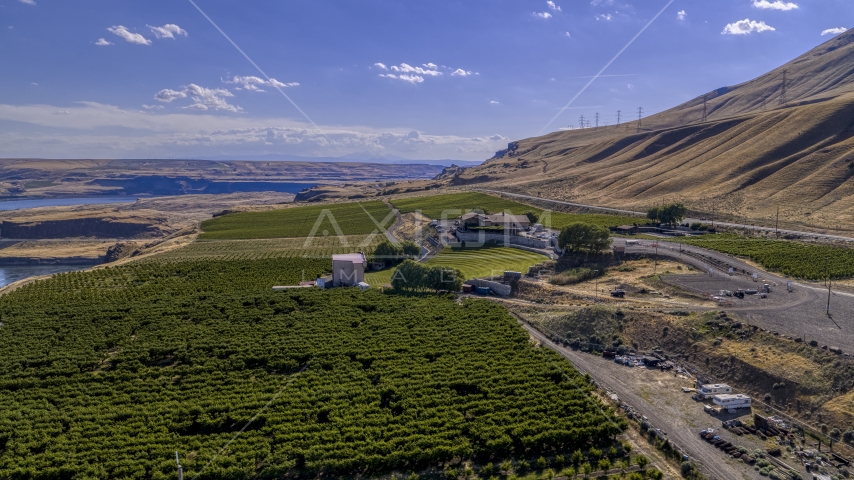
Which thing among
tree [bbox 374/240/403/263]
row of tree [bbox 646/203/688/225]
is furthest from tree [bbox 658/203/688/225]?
tree [bbox 374/240/403/263]

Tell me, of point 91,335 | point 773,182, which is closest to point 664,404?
point 91,335

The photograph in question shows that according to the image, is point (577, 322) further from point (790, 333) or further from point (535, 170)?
point (535, 170)

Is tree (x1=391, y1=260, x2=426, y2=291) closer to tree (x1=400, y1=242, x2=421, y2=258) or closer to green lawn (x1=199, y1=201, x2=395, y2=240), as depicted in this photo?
tree (x1=400, y1=242, x2=421, y2=258)

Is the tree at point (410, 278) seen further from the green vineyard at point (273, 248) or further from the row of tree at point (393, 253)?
the green vineyard at point (273, 248)

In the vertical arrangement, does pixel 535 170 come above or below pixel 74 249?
above

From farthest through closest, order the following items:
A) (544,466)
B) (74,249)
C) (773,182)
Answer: (74,249), (773,182), (544,466)

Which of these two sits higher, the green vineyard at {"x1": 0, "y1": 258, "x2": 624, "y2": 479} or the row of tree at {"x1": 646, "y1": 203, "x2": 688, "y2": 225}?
the row of tree at {"x1": 646, "y1": 203, "x2": 688, "y2": 225}
